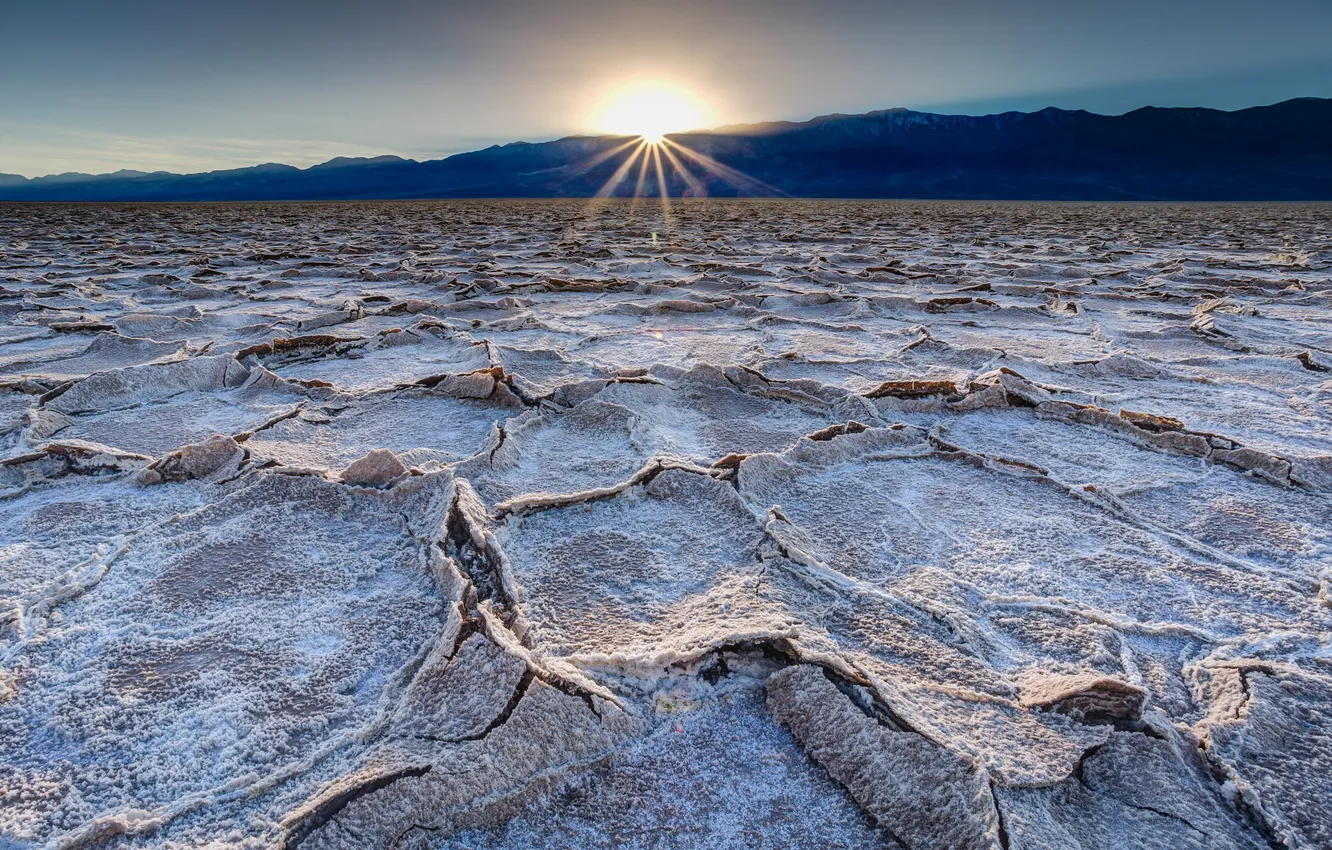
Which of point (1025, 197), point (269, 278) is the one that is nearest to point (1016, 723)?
point (269, 278)

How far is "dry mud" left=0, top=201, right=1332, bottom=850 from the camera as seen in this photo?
706 millimetres

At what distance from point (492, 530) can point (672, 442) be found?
1.99 ft

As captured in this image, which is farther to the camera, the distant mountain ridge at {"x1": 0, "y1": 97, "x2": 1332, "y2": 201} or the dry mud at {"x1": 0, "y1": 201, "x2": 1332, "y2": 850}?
the distant mountain ridge at {"x1": 0, "y1": 97, "x2": 1332, "y2": 201}

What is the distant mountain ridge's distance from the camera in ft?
258

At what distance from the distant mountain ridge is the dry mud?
81292 mm

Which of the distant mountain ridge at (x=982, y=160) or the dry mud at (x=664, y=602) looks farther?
the distant mountain ridge at (x=982, y=160)

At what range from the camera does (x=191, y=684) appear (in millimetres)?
864

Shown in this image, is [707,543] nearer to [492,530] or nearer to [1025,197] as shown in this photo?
[492,530]

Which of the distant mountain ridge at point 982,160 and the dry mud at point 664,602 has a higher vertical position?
the distant mountain ridge at point 982,160

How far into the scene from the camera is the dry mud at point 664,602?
0.71 metres

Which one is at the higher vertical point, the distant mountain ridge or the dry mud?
the distant mountain ridge

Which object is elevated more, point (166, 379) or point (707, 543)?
point (166, 379)

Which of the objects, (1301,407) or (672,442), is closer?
(672,442)

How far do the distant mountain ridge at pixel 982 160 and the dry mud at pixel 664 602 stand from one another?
81.3 m
